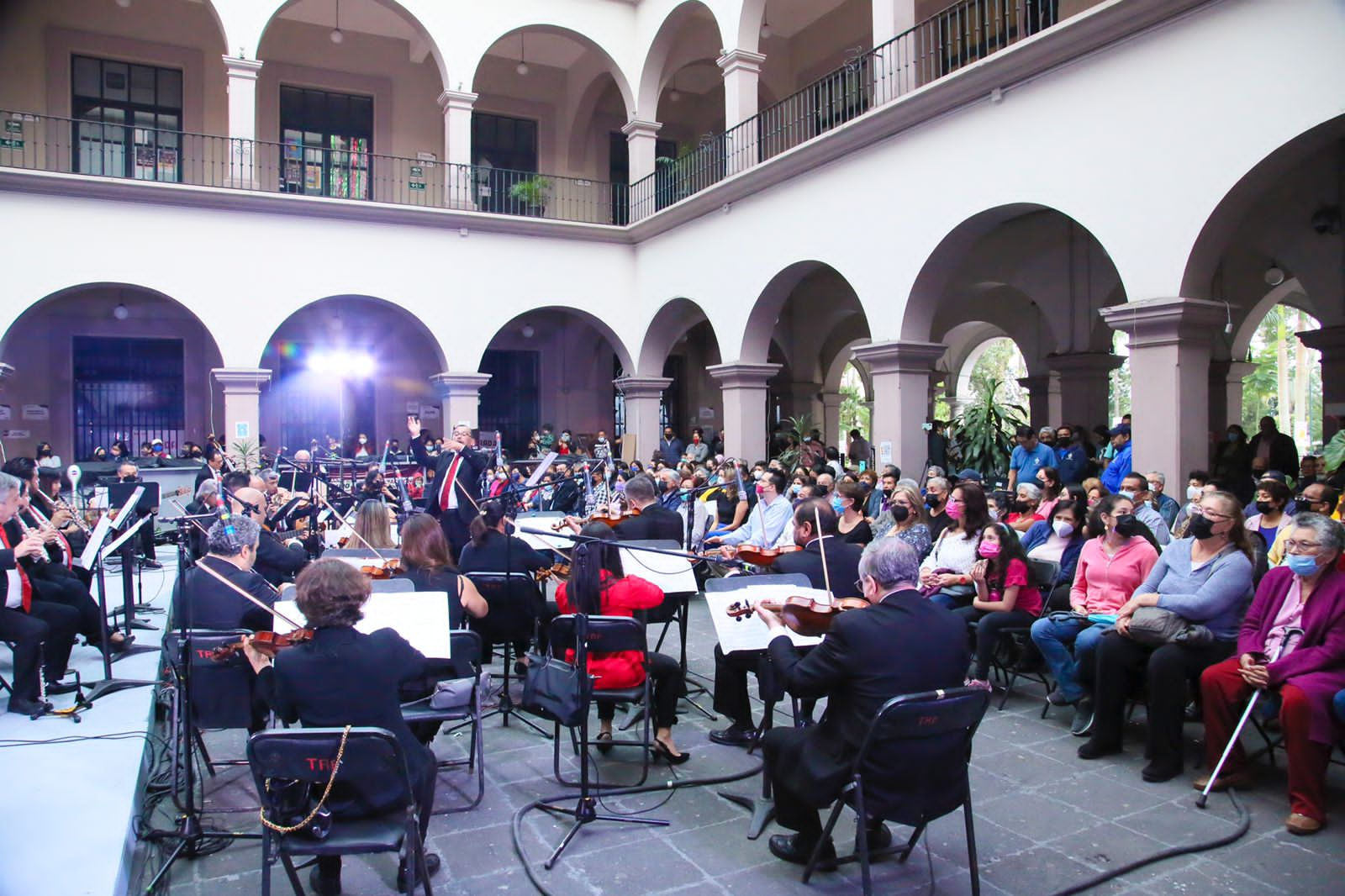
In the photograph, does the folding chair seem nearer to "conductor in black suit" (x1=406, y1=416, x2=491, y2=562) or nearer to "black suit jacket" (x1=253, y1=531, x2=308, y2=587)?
"black suit jacket" (x1=253, y1=531, x2=308, y2=587)

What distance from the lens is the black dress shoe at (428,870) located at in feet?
11.9

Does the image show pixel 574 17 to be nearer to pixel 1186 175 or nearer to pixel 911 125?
pixel 911 125

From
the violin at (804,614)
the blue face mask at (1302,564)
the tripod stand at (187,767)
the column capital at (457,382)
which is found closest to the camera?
the tripod stand at (187,767)

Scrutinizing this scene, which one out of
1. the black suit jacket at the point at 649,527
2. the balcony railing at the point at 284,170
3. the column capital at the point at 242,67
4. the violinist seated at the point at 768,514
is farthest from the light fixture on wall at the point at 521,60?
the black suit jacket at the point at 649,527

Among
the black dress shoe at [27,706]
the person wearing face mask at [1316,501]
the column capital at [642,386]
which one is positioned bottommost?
the black dress shoe at [27,706]

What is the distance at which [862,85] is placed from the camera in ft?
52.0

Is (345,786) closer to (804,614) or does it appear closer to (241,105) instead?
(804,614)

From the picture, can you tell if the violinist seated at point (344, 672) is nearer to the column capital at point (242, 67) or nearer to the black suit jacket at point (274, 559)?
the black suit jacket at point (274, 559)

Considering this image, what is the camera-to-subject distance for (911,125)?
11039mm

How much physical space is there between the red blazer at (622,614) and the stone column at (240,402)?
36.6 feet

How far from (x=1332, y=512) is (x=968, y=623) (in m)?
2.68

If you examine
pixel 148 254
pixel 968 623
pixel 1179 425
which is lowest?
pixel 968 623

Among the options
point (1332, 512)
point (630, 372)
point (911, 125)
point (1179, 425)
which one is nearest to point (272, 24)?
point (630, 372)

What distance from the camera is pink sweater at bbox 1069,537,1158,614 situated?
547 centimetres
